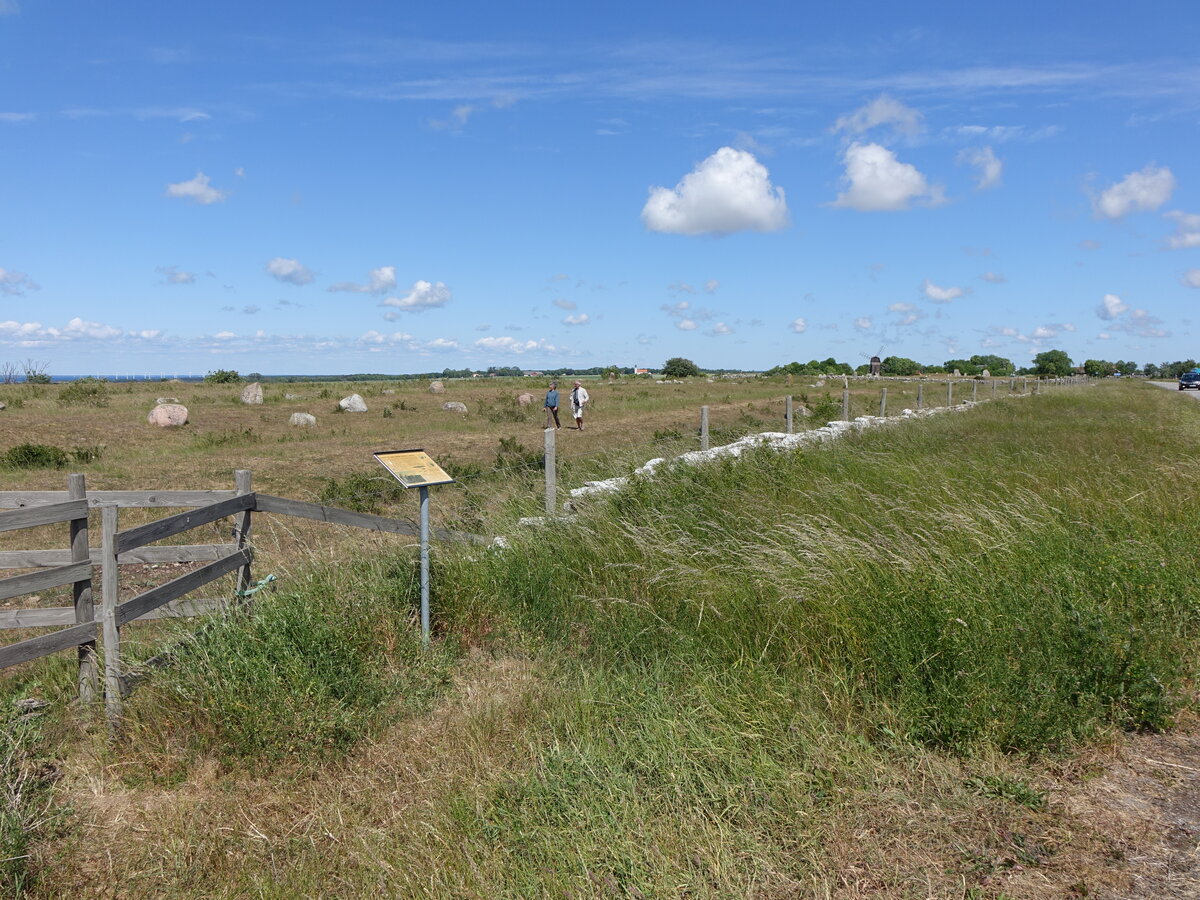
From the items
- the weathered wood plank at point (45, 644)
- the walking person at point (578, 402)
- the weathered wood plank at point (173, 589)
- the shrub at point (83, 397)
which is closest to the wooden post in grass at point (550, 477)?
the weathered wood plank at point (173, 589)

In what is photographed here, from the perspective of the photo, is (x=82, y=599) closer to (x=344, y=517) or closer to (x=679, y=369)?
(x=344, y=517)

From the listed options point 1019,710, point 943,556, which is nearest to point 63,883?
point 1019,710

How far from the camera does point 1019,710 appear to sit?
12.5ft

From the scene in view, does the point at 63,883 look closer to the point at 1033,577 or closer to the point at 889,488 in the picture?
the point at 1033,577

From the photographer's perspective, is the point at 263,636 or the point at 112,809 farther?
the point at 263,636

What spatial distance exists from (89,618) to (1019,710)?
229 inches

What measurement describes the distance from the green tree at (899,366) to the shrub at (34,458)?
9889 centimetres

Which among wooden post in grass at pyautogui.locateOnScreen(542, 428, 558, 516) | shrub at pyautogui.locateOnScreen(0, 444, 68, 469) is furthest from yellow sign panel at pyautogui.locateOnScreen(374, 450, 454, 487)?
shrub at pyautogui.locateOnScreen(0, 444, 68, 469)

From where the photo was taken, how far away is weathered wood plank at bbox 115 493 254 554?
5.19 meters

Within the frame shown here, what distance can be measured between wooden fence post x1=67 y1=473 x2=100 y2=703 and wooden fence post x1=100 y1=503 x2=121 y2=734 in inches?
9.1

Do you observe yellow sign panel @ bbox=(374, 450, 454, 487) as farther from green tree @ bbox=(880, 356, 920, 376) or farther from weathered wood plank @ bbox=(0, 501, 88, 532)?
green tree @ bbox=(880, 356, 920, 376)

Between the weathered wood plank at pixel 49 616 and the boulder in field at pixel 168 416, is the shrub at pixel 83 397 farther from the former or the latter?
the weathered wood plank at pixel 49 616

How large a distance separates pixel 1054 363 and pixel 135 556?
5359 inches

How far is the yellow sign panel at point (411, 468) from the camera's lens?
566 cm
